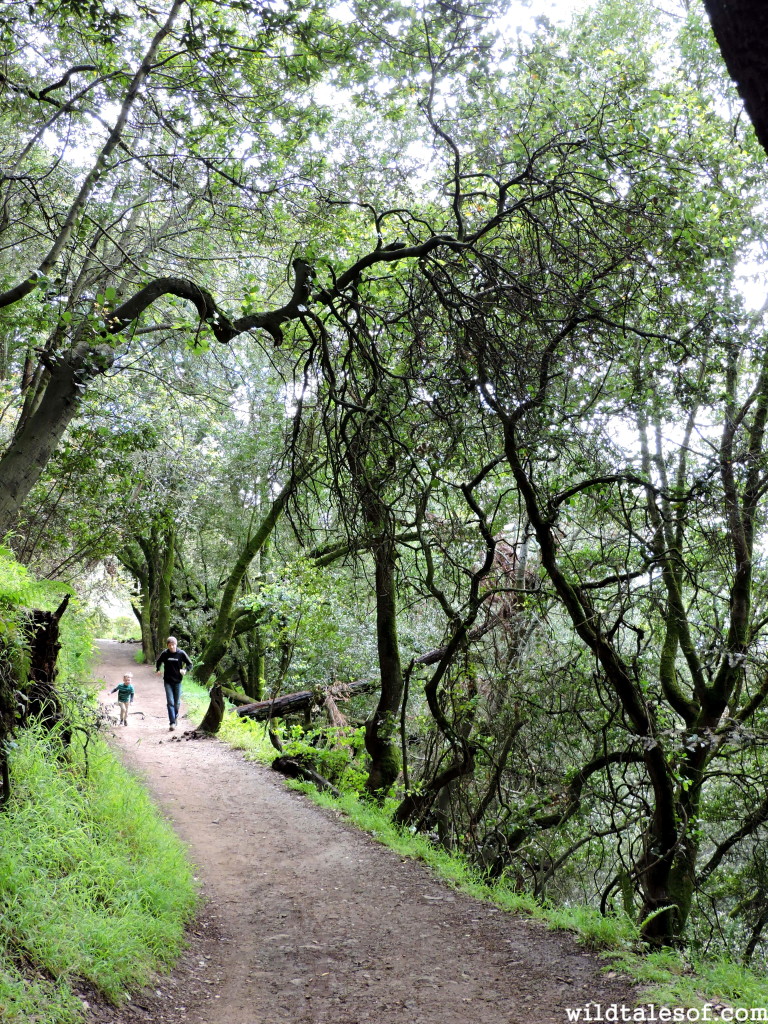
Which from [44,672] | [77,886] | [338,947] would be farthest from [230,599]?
[77,886]

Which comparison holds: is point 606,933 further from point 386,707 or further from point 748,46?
point 748,46

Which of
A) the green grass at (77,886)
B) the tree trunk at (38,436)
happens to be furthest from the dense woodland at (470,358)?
the green grass at (77,886)

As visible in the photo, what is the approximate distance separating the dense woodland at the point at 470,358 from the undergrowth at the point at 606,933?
1.38ft

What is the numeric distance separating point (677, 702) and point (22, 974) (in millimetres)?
7455

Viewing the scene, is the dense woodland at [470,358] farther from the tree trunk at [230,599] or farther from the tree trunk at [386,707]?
the tree trunk at [230,599]

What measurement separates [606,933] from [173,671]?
10.1 metres

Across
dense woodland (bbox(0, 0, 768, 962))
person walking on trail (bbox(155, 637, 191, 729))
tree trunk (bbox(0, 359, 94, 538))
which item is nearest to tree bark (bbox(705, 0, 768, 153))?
dense woodland (bbox(0, 0, 768, 962))

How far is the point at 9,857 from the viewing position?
4.05 meters

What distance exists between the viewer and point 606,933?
501cm

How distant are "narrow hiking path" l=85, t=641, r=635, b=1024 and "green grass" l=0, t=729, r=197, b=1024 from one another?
0.23 metres

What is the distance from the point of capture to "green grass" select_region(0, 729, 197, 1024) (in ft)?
11.5

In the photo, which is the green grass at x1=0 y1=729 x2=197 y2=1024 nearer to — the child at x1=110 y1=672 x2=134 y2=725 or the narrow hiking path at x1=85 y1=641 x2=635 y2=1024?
the narrow hiking path at x1=85 y1=641 x2=635 y2=1024

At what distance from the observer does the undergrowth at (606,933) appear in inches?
156

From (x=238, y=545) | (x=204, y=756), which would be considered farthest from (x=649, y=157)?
(x=238, y=545)
